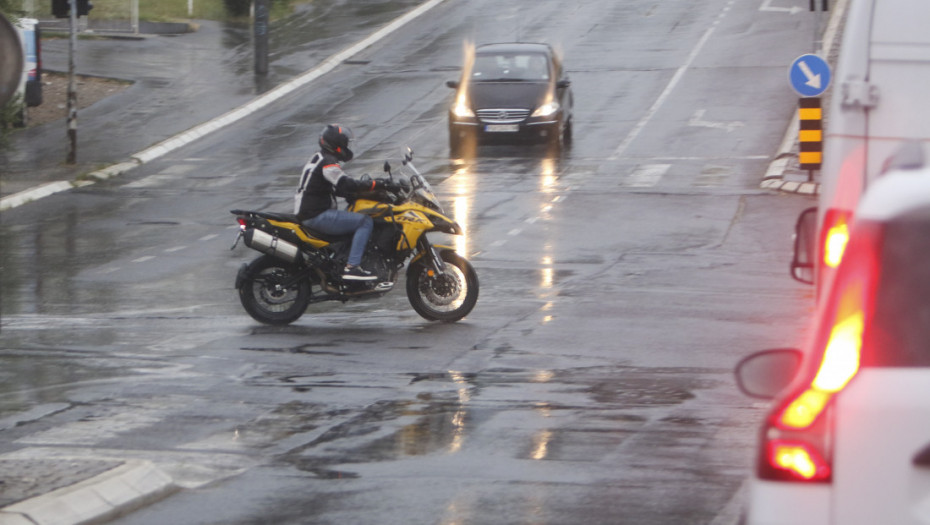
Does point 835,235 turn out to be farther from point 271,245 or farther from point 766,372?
point 271,245

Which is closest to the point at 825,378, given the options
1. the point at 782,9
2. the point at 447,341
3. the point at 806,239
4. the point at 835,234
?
the point at 835,234

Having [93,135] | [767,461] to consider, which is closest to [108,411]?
[767,461]

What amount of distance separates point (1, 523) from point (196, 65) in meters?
30.7

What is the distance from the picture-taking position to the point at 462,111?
27.5 meters

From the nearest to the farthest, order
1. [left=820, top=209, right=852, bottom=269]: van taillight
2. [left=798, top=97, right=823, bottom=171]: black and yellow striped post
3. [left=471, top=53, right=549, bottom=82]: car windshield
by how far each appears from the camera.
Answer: [left=820, top=209, right=852, bottom=269]: van taillight
[left=798, top=97, right=823, bottom=171]: black and yellow striped post
[left=471, top=53, right=549, bottom=82]: car windshield

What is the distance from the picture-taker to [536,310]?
13.8 metres

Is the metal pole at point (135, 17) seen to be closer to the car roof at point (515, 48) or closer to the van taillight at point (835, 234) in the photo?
the car roof at point (515, 48)

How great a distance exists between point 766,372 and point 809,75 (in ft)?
63.9

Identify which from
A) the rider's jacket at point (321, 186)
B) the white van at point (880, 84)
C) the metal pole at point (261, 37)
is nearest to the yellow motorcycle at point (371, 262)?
the rider's jacket at point (321, 186)

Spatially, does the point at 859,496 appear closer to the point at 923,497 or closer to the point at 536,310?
the point at 923,497

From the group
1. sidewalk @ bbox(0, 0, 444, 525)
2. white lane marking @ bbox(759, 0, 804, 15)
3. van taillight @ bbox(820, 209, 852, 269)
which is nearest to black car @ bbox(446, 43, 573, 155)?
sidewalk @ bbox(0, 0, 444, 525)

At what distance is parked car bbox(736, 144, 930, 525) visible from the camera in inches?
140

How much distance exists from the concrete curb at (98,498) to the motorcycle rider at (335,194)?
561 centimetres

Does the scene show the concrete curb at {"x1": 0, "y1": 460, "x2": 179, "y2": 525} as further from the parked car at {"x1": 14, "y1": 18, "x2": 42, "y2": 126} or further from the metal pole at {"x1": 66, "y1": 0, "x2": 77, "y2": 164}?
→ the parked car at {"x1": 14, "y1": 18, "x2": 42, "y2": 126}
